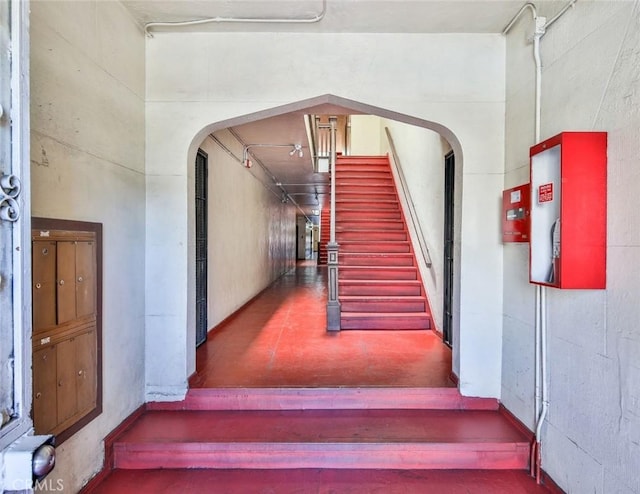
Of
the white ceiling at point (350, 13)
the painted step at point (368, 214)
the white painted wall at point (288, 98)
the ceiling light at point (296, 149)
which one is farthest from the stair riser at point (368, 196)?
the white ceiling at point (350, 13)

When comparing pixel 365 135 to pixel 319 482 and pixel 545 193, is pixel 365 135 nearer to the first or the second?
pixel 545 193

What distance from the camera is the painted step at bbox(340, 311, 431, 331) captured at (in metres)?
4.33

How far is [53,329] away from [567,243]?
2.57 meters

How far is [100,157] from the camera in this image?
2.04 metres

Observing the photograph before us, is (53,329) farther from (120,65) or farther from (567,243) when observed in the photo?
(567,243)

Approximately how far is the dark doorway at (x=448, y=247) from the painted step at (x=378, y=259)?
1416 mm

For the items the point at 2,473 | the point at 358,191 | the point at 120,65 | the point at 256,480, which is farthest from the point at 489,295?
the point at 358,191

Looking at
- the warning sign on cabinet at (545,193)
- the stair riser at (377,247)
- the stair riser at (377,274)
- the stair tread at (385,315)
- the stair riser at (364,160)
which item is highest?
the stair riser at (364,160)

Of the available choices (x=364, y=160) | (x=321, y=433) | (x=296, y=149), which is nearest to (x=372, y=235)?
(x=296, y=149)

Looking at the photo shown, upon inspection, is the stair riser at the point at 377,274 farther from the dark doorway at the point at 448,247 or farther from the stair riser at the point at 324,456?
the stair riser at the point at 324,456

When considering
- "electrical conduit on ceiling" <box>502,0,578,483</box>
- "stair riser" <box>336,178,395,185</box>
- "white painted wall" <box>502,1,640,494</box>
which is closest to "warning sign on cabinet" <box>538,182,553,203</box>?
"white painted wall" <box>502,1,640,494</box>

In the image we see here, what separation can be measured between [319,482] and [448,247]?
2648 mm

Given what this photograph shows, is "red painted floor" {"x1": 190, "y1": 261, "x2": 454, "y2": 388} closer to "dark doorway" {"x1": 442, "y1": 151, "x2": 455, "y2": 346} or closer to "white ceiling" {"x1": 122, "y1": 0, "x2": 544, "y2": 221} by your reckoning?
"dark doorway" {"x1": 442, "y1": 151, "x2": 455, "y2": 346}

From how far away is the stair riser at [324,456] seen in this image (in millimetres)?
2150
